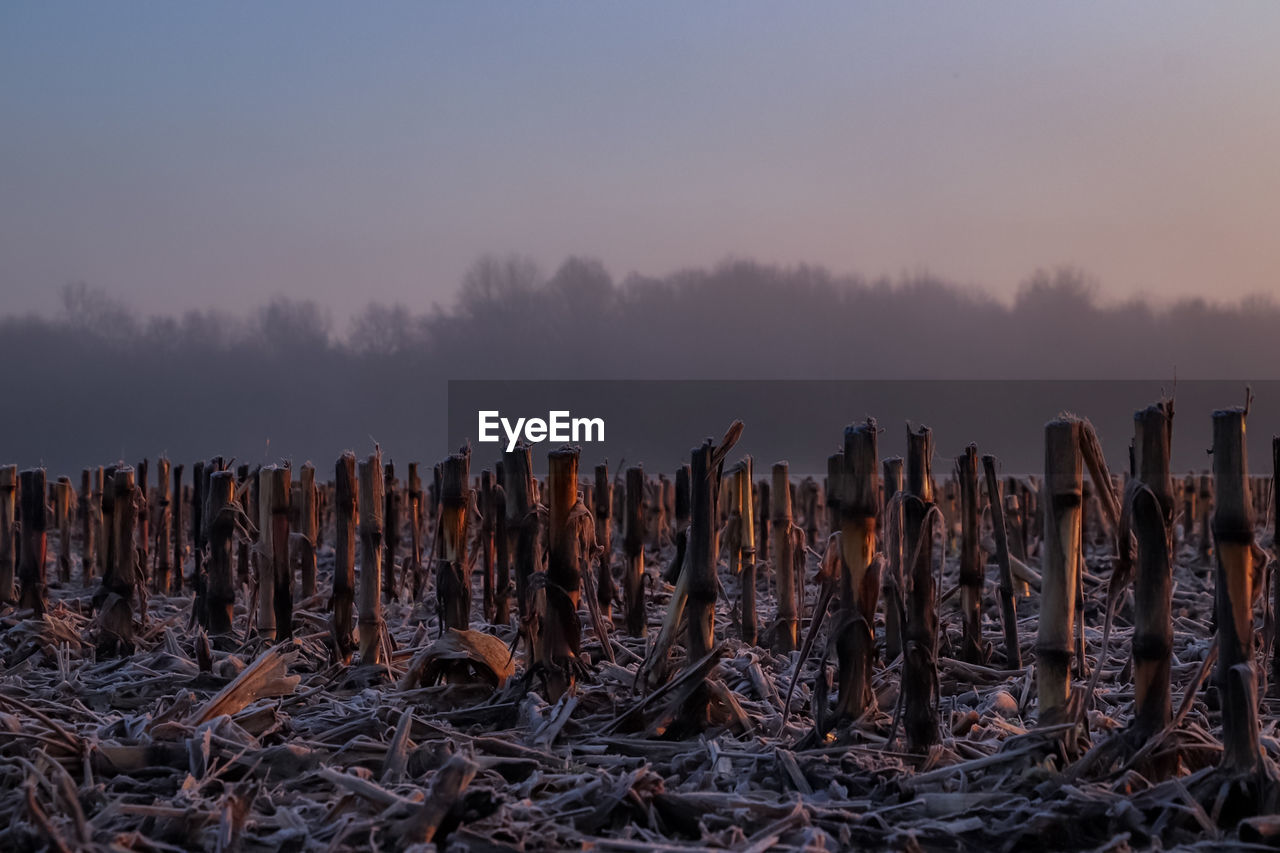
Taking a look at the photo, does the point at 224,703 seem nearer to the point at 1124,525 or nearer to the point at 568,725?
the point at 568,725

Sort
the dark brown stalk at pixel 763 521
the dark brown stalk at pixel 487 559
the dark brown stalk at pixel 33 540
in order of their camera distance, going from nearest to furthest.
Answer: the dark brown stalk at pixel 487 559 < the dark brown stalk at pixel 33 540 < the dark brown stalk at pixel 763 521

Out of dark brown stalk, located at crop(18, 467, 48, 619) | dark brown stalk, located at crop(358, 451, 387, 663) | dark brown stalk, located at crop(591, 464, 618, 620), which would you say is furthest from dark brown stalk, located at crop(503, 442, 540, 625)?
dark brown stalk, located at crop(18, 467, 48, 619)

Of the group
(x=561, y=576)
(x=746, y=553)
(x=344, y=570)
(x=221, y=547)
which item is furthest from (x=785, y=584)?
(x=221, y=547)

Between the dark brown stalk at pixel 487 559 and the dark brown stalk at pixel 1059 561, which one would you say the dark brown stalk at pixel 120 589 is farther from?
the dark brown stalk at pixel 1059 561

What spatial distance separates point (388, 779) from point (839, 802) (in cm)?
173

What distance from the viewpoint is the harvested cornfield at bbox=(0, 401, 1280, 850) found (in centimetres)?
361

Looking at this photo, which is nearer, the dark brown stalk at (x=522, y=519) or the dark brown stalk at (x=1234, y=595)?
the dark brown stalk at (x=1234, y=595)

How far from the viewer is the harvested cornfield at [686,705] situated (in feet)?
11.8

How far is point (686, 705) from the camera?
4.82m

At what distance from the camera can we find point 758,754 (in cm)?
430

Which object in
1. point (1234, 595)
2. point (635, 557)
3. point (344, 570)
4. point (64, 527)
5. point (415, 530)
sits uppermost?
point (1234, 595)

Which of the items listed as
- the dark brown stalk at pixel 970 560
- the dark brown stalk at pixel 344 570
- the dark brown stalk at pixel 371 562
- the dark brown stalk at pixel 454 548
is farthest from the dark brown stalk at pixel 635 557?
the dark brown stalk at pixel 970 560

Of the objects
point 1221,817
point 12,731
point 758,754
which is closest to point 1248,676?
point 1221,817

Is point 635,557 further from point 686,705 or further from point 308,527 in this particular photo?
point 686,705
